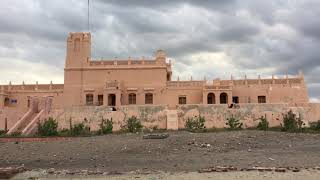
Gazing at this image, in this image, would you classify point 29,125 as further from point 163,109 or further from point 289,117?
point 289,117

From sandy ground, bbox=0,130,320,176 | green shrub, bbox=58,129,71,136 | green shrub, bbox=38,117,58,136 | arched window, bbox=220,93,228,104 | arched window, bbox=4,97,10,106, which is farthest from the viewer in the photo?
arched window, bbox=4,97,10,106

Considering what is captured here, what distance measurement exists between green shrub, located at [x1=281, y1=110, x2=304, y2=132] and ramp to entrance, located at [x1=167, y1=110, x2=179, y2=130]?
9947 mm

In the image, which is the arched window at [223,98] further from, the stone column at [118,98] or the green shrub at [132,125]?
the stone column at [118,98]

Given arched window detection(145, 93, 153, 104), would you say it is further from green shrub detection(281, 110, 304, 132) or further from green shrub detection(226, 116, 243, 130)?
green shrub detection(281, 110, 304, 132)

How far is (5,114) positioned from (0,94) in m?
5.89

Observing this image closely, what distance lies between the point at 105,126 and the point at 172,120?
6558 mm

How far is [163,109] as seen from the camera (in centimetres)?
4306

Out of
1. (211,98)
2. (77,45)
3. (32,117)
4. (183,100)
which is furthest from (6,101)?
(211,98)

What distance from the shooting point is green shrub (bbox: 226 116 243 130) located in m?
38.9

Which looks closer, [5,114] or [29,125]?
[29,125]

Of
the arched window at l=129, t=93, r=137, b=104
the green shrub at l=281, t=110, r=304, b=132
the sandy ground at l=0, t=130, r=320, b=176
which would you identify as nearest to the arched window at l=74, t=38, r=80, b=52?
the arched window at l=129, t=93, r=137, b=104

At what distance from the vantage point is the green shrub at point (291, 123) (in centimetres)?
3723

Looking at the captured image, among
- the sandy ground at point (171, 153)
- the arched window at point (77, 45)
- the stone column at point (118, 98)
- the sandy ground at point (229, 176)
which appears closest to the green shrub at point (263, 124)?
the sandy ground at point (171, 153)

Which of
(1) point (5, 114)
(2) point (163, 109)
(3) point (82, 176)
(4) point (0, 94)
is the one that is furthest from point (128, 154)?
(4) point (0, 94)
